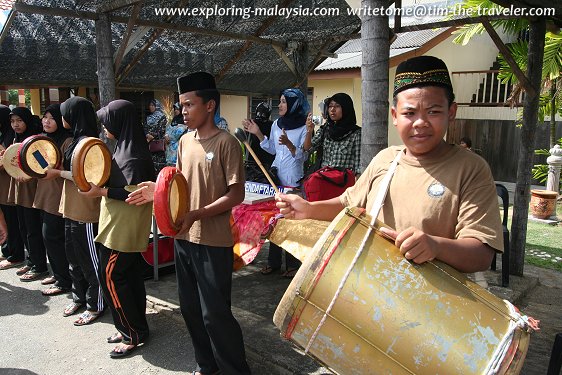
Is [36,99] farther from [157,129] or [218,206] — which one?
[218,206]

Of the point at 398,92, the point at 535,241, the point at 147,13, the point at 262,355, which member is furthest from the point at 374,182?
the point at 535,241

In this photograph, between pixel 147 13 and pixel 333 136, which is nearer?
pixel 333 136

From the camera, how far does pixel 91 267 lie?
372 cm

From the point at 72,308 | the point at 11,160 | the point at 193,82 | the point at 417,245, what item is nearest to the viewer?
the point at 417,245

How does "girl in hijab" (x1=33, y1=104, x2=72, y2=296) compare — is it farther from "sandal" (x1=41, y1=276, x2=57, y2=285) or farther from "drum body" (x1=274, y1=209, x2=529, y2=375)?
"drum body" (x1=274, y1=209, x2=529, y2=375)

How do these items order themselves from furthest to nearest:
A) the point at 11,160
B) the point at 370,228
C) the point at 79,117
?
the point at 11,160 → the point at 79,117 → the point at 370,228

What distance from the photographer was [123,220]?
10.3ft

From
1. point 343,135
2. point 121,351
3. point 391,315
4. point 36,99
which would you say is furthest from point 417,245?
point 36,99

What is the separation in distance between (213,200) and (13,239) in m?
3.89

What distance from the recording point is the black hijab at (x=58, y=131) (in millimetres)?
4172

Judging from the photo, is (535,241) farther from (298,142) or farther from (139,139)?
(139,139)

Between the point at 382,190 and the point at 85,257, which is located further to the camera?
the point at 85,257

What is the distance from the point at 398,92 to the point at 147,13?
5180 millimetres

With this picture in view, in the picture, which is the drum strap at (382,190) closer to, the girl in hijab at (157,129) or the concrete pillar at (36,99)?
the girl in hijab at (157,129)
